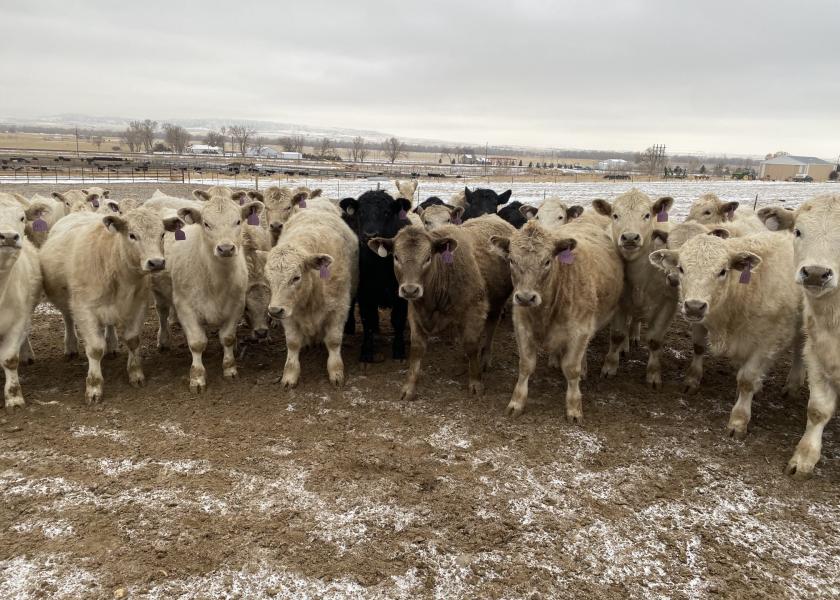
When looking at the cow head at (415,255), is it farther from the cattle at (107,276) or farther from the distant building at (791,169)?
the distant building at (791,169)

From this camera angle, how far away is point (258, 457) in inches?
204

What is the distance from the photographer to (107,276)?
246 inches

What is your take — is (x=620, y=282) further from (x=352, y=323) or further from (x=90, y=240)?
(x=90, y=240)

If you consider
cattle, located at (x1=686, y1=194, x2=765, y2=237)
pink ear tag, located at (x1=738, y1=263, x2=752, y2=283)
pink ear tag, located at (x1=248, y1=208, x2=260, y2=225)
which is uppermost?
cattle, located at (x1=686, y1=194, x2=765, y2=237)

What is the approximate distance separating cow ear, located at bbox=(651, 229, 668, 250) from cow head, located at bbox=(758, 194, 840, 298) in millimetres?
2011

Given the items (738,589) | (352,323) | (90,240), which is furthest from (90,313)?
(738,589)

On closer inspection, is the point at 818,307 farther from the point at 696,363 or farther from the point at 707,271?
the point at 696,363

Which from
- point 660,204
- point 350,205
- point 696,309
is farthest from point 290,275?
point 660,204

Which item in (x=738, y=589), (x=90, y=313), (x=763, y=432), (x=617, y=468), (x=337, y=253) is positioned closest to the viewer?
(x=738, y=589)

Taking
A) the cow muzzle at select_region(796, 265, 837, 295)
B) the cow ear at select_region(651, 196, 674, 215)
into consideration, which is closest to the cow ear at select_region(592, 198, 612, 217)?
the cow ear at select_region(651, 196, 674, 215)

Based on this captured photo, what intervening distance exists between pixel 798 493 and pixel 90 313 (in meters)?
7.51

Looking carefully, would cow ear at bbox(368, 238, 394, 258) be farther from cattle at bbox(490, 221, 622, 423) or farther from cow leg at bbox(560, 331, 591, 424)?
cow leg at bbox(560, 331, 591, 424)

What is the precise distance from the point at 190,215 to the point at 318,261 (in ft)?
5.72

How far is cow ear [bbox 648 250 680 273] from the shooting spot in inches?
226
